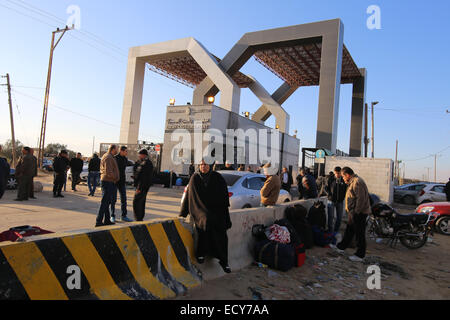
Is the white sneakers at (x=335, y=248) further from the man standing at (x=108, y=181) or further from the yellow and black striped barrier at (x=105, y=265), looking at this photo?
the man standing at (x=108, y=181)

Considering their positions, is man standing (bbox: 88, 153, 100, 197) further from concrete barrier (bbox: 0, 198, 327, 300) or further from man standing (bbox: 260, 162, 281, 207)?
concrete barrier (bbox: 0, 198, 327, 300)

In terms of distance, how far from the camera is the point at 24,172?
9.18 metres

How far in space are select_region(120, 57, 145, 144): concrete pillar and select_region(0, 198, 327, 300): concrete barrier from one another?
2660 centimetres

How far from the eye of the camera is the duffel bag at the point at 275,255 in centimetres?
470

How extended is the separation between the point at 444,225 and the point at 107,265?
34.5 feet

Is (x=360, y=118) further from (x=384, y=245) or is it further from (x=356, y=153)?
(x=384, y=245)

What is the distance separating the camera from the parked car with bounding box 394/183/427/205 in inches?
715

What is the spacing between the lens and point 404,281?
Answer: 15.9ft

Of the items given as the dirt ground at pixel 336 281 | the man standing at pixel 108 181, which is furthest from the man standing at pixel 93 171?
the dirt ground at pixel 336 281

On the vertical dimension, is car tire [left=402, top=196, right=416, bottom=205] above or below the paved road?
above

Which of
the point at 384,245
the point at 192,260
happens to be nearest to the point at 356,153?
the point at 384,245

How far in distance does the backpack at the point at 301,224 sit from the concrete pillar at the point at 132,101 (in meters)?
25.0

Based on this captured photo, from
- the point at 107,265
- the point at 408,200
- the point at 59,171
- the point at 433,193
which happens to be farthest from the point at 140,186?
the point at 408,200

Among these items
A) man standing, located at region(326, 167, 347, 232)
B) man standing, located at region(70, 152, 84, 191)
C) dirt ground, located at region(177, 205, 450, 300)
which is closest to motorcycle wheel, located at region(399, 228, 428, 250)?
dirt ground, located at region(177, 205, 450, 300)
